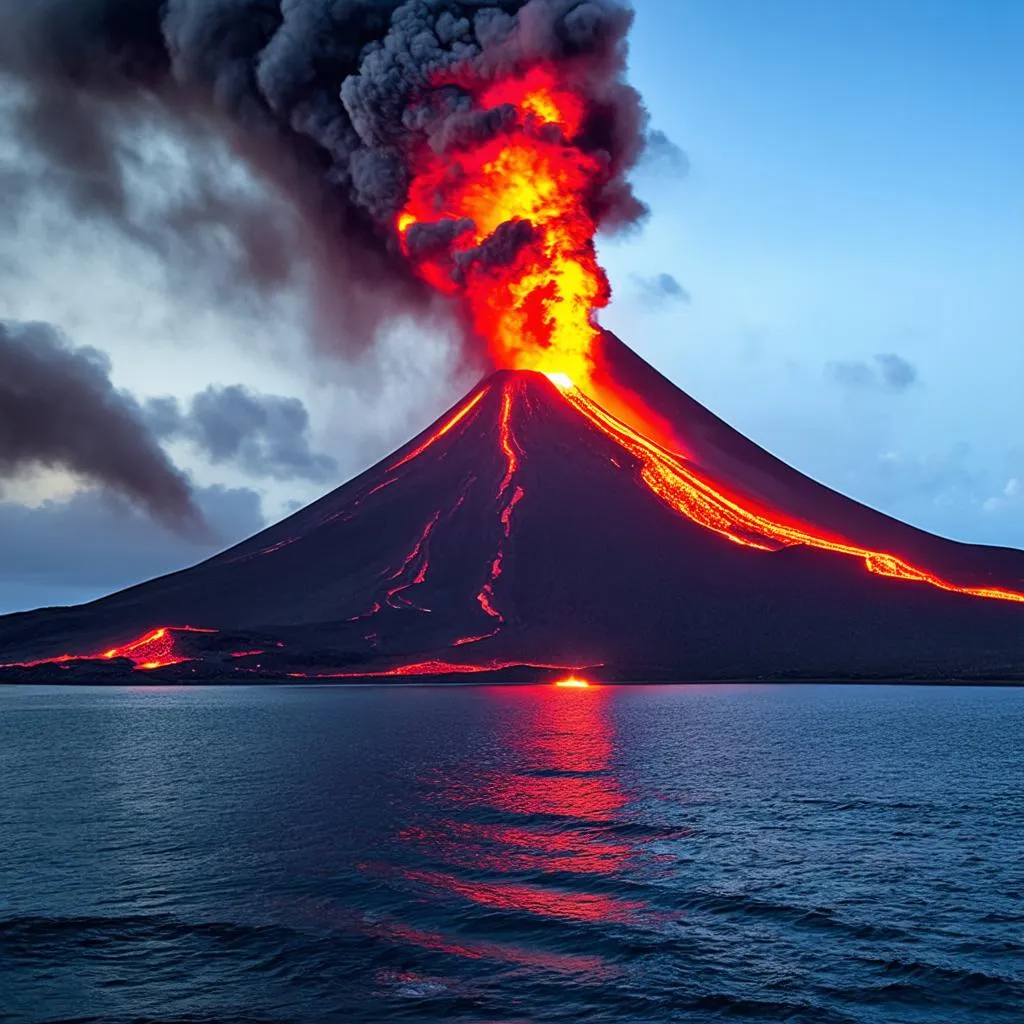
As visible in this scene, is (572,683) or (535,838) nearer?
(535,838)

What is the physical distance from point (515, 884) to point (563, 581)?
300ft

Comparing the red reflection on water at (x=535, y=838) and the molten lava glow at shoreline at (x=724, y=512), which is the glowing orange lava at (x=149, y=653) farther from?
the red reflection on water at (x=535, y=838)

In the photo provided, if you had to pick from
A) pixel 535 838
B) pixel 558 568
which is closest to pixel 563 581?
pixel 558 568

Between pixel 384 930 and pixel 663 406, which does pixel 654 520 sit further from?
pixel 384 930

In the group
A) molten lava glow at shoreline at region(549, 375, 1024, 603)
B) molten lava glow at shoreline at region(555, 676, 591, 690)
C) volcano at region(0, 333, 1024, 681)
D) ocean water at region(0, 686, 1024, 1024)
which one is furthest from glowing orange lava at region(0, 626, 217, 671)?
ocean water at region(0, 686, 1024, 1024)

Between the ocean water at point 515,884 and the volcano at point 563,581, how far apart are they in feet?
184

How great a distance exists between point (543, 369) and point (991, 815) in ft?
322

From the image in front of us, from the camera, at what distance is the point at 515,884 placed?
21922 mm

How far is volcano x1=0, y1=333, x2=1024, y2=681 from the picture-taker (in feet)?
341

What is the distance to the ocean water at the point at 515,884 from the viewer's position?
15.9 metres

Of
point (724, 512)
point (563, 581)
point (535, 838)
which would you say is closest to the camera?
point (535, 838)

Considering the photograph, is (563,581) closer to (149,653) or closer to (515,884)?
(149,653)

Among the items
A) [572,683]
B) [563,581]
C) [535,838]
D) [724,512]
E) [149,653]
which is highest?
[724,512]

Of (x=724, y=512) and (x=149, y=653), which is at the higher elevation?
(x=724, y=512)
